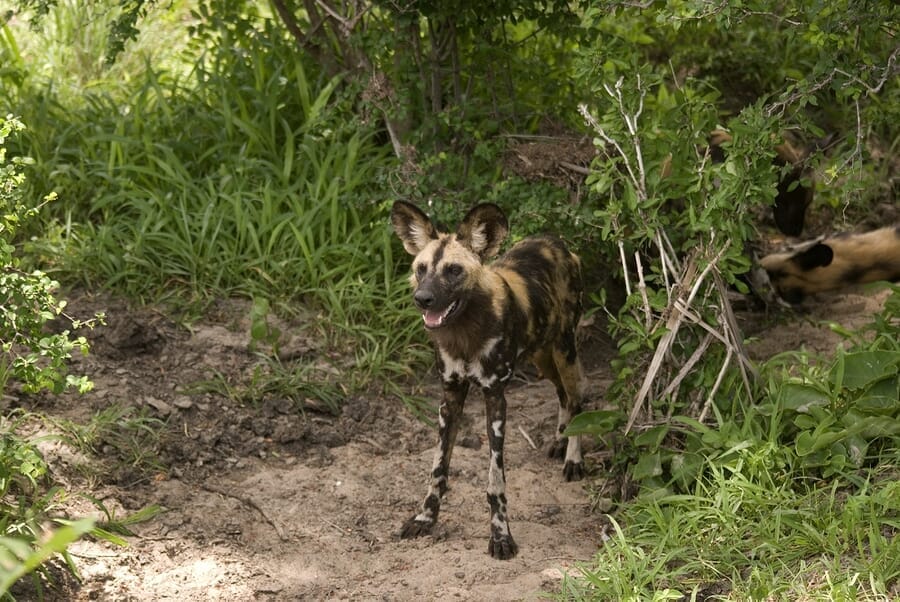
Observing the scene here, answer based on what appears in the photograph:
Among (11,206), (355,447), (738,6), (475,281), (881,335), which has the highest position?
(738,6)

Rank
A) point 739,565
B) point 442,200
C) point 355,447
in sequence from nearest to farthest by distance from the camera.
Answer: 1. point 739,565
2. point 355,447
3. point 442,200

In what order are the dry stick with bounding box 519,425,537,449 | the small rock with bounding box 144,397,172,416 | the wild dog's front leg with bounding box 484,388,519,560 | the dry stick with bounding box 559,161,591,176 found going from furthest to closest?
the dry stick with bounding box 559,161,591,176
the dry stick with bounding box 519,425,537,449
the small rock with bounding box 144,397,172,416
the wild dog's front leg with bounding box 484,388,519,560

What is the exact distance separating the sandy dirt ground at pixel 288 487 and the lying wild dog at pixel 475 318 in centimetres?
22

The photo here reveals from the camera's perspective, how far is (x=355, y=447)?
486cm

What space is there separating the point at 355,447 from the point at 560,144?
1822 mm

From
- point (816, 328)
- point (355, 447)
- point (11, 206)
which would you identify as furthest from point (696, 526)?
point (11, 206)

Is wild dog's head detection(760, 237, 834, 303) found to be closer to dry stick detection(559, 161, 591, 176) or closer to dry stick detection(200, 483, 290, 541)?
dry stick detection(559, 161, 591, 176)

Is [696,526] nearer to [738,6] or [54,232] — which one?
[738,6]

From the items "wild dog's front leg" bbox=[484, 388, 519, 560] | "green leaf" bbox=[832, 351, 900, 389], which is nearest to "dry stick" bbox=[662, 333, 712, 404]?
"green leaf" bbox=[832, 351, 900, 389]

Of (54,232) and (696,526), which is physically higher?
(54,232)

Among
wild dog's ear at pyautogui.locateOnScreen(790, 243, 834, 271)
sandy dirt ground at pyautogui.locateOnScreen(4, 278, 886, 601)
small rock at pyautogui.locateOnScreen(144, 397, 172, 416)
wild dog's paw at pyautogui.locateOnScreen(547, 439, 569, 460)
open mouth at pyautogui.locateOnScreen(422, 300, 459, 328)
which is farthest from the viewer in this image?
wild dog's ear at pyautogui.locateOnScreen(790, 243, 834, 271)

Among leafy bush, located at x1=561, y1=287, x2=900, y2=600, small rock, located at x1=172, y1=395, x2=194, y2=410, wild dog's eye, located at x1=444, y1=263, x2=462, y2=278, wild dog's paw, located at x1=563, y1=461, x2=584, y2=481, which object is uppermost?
wild dog's eye, located at x1=444, y1=263, x2=462, y2=278

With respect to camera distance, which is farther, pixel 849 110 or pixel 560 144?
pixel 849 110

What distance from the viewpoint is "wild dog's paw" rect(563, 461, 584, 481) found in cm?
471
